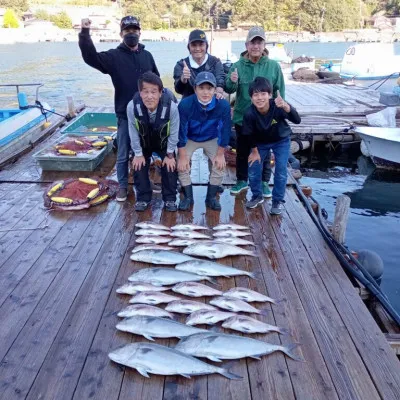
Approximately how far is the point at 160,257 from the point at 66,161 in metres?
2.94

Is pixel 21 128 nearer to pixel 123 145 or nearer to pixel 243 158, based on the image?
pixel 123 145

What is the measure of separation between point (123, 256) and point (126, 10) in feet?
354

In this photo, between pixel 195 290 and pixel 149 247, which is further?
pixel 149 247

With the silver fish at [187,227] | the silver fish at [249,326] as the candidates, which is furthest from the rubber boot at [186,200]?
the silver fish at [249,326]

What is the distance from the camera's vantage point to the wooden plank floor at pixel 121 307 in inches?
88.0

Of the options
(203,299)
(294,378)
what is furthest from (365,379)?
(203,299)

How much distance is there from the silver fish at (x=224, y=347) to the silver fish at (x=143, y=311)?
321mm

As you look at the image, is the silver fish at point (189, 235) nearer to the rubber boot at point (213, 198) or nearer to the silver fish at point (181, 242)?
the silver fish at point (181, 242)

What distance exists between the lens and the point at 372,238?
7.15 metres

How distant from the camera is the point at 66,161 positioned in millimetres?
5750

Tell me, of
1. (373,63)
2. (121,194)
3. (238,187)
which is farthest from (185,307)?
(373,63)

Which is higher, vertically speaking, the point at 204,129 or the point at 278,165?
the point at 204,129

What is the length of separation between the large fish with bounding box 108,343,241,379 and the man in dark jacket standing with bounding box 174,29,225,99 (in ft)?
9.65

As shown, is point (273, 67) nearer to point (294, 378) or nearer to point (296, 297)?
point (296, 297)
